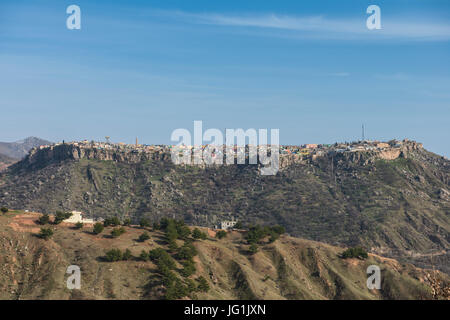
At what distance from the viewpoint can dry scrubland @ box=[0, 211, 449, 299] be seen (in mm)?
110688

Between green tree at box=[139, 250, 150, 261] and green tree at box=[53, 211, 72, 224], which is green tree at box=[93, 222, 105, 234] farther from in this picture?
green tree at box=[139, 250, 150, 261]

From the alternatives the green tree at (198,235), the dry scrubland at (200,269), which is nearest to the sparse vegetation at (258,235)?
the dry scrubland at (200,269)

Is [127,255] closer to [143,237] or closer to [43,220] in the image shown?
[143,237]

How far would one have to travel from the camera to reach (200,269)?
422 ft

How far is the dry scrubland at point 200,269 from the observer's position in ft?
363

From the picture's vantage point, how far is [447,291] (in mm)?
33000

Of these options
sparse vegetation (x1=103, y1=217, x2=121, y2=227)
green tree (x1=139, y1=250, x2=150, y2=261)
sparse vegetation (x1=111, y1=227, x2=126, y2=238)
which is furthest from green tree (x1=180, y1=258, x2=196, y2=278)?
sparse vegetation (x1=103, y1=217, x2=121, y2=227)

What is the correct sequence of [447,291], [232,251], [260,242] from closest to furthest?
[447,291]
[232,251]
[260,242]

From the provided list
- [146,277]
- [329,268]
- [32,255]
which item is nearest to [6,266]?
[32,255]

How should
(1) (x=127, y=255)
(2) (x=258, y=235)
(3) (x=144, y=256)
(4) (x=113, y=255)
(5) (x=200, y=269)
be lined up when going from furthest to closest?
(2) (x=258, y=235) → (5) (x=200, y=269) → (3) (x=144, y=256) → (1) (x=127, y=255) → (4) (x=113, y=255)

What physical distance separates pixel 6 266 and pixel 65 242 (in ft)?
60.0

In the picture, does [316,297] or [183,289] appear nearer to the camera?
[183,289]

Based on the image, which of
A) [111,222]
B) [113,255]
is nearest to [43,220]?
[111,222]
